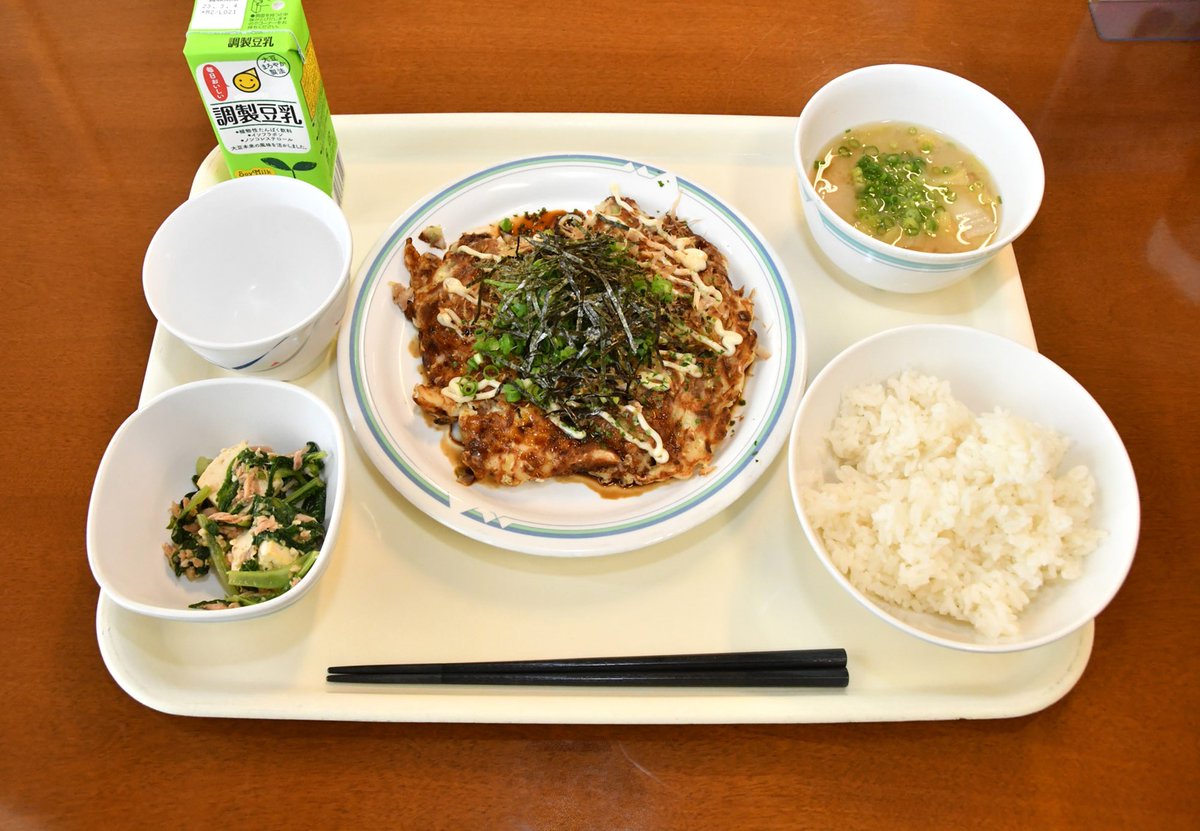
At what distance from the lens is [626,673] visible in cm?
198

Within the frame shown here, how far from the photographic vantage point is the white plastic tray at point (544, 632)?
1.94m

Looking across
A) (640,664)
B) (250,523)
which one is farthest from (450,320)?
(640,664)

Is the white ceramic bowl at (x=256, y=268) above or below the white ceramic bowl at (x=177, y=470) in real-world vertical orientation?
above

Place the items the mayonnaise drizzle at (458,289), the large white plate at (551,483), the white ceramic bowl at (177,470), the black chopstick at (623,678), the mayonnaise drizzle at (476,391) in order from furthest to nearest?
1. the mayonnaise drizzle at (458,289)
2. the mayonnaise drizzle at (476,391)
3. the large white plate at (551,483)
4. the black chopstick at (623,678)
5. the white ceramic bowl at (177,470)

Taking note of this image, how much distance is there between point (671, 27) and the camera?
125 inches

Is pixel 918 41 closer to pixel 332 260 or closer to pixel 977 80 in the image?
pixel 977 80

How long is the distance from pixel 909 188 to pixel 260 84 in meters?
1.83

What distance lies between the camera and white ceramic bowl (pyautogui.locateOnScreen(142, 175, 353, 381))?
87.3 inches

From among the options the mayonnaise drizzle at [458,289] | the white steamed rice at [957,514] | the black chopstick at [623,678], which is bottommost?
the black chopstick at [623,678]

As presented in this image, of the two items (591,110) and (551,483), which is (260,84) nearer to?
(591,110)

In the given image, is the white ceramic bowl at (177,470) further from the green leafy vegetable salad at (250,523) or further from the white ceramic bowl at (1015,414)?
the white ceramic bowl at (1015,414)

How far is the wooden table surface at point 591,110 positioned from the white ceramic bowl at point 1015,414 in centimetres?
29

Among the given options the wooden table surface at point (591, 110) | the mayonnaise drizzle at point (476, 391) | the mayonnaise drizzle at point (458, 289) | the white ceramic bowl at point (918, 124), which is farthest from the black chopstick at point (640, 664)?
the white ceramic bowl at point (918, 124)

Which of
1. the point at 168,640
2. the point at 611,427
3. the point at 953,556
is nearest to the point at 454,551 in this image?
the point at 611,427
